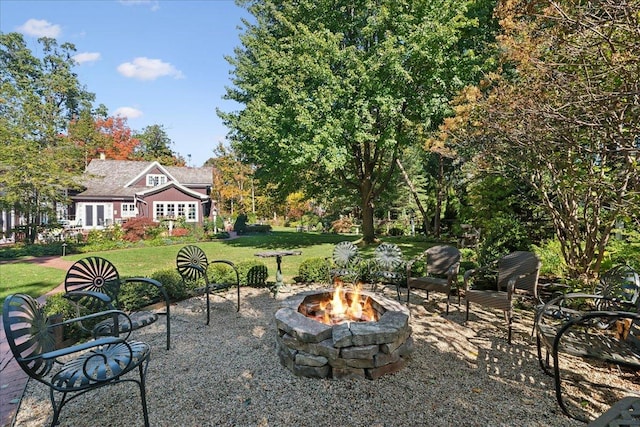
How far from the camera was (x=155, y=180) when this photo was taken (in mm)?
24609

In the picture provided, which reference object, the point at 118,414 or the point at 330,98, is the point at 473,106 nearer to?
the point at 330,98

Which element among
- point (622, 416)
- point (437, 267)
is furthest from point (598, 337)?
point (437, 267)

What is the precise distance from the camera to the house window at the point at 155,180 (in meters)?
24.4

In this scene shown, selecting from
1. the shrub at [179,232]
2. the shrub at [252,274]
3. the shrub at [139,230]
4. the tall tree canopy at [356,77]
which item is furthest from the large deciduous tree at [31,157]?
the shrub at [252,274]

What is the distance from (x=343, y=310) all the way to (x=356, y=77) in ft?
30.6

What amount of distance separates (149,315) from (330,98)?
9.53 m

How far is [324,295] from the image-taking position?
477cm

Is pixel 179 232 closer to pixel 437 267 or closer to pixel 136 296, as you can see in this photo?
pixel 136 296

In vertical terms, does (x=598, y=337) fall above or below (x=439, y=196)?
below

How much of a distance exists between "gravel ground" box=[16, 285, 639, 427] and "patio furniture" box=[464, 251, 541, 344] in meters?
0.49

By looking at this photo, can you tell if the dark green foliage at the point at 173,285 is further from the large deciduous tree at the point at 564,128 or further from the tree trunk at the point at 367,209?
the tree trunk at the point at 367,209

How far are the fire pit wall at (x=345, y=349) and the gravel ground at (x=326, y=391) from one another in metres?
0.10

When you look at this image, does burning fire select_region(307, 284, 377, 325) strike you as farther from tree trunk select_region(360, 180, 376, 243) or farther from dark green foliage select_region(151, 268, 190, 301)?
tree trunk select_region(360, 180, 376, 243)

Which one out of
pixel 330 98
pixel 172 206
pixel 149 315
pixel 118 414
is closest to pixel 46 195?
pixel 172 206
